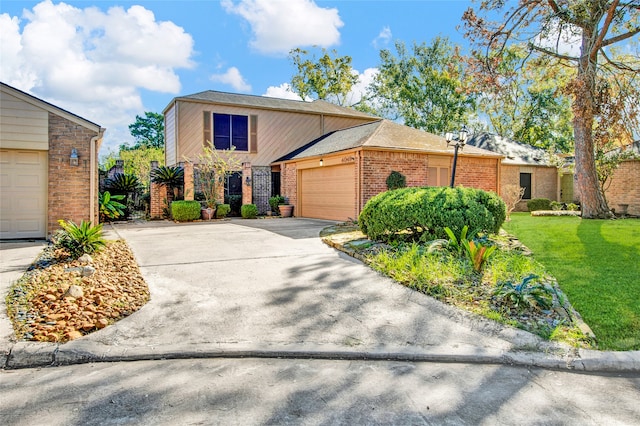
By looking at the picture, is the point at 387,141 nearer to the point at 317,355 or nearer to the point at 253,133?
the point at 253,133

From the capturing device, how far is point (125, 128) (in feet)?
158

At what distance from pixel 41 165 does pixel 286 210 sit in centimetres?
935

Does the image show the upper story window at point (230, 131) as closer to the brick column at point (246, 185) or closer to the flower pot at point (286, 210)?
the brick column at point (246, 185)

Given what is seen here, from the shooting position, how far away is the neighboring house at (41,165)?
9.04 metres

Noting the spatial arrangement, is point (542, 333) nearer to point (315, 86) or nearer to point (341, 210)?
point (341, 210)

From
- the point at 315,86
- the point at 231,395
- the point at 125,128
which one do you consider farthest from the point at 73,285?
the point at 125,128

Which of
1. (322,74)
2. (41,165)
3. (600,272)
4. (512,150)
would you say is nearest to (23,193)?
(41,165)

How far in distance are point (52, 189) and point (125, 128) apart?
43502 millimetres

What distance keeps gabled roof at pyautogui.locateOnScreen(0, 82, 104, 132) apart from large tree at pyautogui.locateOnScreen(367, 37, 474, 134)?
23483 millimetres

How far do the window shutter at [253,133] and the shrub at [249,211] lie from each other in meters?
3.20

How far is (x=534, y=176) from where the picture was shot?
20.7 metres

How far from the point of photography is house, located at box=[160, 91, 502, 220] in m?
13.5

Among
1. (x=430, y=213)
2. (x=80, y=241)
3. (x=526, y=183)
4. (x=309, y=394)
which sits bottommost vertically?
(x=309, y=394)

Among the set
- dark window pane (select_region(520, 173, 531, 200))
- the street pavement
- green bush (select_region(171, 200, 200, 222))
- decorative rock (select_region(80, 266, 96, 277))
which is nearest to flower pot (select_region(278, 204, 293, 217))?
green bush (select_region(171, 200, 200, 222))
